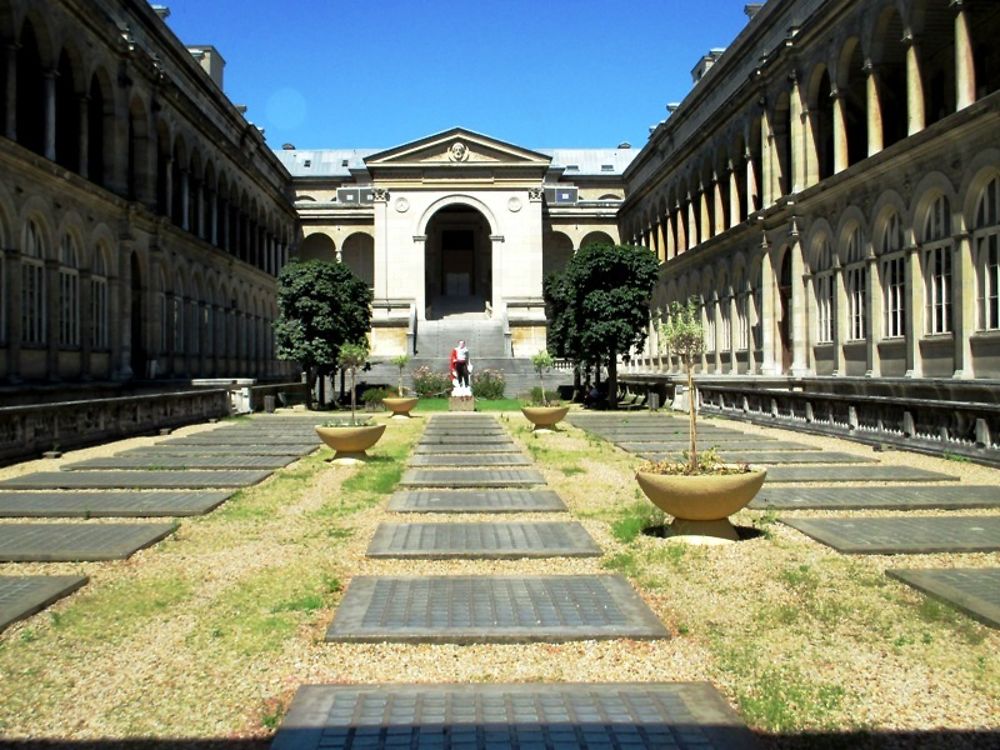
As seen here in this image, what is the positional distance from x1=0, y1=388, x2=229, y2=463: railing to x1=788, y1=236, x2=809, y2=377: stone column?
2049cm

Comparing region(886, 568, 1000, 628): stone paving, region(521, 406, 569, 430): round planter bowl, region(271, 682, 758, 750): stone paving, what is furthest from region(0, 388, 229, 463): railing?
region(886, 568, 1000, 628): stone paving

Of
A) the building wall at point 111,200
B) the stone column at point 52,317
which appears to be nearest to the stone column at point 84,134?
the building wall at point 111,200

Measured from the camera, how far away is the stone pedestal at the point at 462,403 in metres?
34.3

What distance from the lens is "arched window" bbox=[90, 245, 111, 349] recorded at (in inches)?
1136

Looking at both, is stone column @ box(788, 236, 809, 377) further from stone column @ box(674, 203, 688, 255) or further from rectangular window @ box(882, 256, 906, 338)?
stone column @ box(674, 203, 688, 255)

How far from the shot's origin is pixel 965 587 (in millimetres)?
6777

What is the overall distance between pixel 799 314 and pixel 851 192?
5.15 meters

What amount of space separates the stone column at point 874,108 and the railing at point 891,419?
829 cm

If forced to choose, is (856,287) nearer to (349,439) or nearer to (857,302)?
(857,302)

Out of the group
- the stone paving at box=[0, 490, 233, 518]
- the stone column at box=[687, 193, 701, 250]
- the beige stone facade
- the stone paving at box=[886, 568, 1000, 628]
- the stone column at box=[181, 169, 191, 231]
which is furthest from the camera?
the beige stone facade

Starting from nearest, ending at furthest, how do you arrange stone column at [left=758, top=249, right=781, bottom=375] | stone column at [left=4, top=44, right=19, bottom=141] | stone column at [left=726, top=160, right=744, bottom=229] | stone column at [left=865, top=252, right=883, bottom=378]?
stone column at [left=4, top=44, right=19, bottom=141] → stone column at [left=865, top=252, right=883, bottom=378] → stone column at [left=758, top=249, right=781, bottom=375] → stone column at [left=726, top=160, right=744, bottom=229]

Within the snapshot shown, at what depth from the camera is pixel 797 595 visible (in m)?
6.84

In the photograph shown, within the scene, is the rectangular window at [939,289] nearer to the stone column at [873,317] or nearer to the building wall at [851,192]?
the building wall at [851,192]

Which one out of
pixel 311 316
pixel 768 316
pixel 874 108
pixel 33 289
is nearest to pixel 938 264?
pixel 874 108
